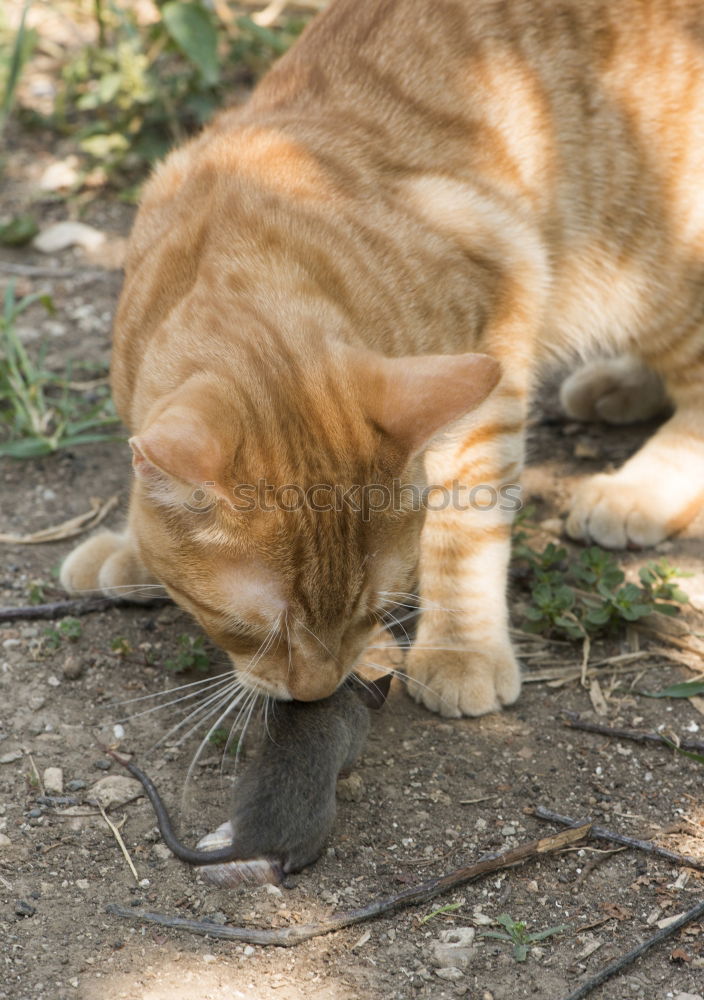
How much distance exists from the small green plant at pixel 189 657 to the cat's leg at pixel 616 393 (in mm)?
1911

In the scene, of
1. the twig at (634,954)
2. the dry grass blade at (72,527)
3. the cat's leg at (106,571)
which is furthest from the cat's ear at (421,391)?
the dry grass blade at (72,527)

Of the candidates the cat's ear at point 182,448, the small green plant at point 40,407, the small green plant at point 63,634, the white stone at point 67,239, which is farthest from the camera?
the white stone at point 67,239

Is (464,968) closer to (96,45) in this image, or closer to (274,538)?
(274,538)

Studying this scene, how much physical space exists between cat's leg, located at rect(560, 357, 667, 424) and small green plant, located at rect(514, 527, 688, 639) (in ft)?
2.90

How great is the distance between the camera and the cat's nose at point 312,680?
8.30 ft

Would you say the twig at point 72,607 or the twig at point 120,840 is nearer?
the twig at point 120,840

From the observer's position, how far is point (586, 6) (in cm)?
344

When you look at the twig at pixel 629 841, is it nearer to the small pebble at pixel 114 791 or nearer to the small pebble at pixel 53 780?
the small pebble at pixel 114 791

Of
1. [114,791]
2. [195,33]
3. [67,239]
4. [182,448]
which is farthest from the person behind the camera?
[67,239]

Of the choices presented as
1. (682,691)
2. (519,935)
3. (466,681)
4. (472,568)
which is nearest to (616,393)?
(472,568)

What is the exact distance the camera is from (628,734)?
2971mm

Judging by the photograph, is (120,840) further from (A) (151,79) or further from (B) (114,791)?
(A) (151,79)

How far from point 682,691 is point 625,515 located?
75 centimetres

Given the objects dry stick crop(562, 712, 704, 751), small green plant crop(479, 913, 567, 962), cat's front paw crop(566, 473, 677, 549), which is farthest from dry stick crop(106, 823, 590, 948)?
cat's front paw crop(566, 473, 677, 549)
